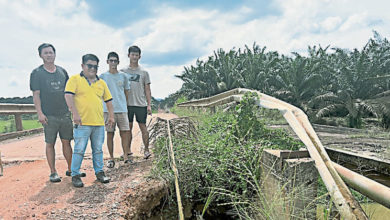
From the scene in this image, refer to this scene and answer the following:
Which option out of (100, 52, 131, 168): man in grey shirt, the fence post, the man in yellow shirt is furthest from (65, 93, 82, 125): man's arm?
the fence post

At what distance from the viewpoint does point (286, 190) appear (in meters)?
2.49

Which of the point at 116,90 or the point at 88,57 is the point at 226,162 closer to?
the point at 116,90

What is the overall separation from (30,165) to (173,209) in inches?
114

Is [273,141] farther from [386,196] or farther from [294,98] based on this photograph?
[294,98]

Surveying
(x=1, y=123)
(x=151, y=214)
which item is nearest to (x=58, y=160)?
(x=151, y=214)

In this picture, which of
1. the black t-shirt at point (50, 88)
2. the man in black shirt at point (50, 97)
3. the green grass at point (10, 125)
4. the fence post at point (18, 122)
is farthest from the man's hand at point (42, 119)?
the green grass at point (10, 125)

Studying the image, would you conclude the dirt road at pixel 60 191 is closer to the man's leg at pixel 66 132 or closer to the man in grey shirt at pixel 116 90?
the man's leg at pixel 66 132

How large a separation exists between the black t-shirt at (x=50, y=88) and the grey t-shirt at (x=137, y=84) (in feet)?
3.61

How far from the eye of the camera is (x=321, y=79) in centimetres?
1731

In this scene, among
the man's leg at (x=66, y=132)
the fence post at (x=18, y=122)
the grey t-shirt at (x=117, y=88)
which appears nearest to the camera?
the man's leg at (x=66, y=132)

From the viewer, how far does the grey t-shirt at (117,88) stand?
4031 millimetres

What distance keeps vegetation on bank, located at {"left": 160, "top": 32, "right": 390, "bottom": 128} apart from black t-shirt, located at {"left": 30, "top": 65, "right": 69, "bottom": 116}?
1368 centimetres

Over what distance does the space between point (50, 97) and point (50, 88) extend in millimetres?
121

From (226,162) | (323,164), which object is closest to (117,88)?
(226,162)
